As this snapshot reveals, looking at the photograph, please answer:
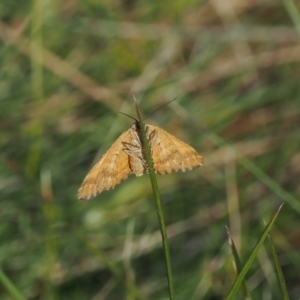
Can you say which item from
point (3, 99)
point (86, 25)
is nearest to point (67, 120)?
point (3, 99)

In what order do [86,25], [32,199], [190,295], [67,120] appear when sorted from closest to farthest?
[190,295] → [32,199] → [67,120] → [86,25]

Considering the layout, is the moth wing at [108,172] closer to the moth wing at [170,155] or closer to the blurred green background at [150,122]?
the moth wing at [170,155]

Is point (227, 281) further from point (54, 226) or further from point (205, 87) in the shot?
point (205, 87)

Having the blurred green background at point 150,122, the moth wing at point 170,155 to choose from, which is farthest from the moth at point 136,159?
the blurred green background at point 150,122

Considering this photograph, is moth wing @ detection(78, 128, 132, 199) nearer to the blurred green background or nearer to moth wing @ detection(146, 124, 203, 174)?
moth wing @ detection(146, 124, 203, 174)

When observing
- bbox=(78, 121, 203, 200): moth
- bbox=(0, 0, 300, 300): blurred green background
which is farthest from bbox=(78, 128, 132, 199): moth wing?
bbox=(0, 0, 300, 300): blurred green background

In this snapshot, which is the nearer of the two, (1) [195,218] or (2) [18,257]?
(2) [18,257]

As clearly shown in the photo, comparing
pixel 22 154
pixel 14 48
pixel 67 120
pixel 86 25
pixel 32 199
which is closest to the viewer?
pixel 32 199

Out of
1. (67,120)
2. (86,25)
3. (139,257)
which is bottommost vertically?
(139,257)
